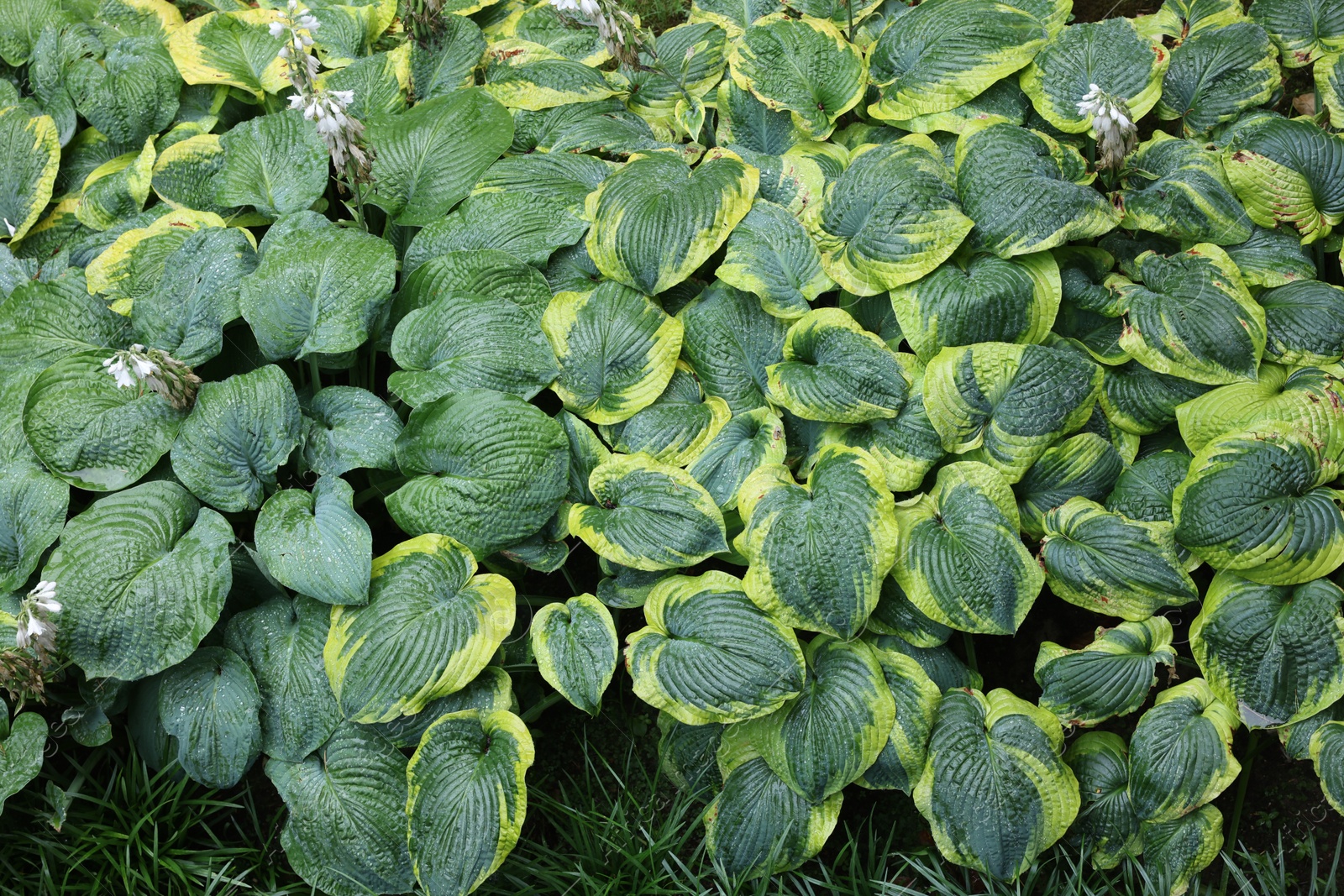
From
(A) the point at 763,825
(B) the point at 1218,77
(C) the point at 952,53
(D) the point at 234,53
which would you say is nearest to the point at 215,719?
(A) the point at 763,825

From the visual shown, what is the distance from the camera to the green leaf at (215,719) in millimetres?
2400

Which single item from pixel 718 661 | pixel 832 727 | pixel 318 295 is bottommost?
pixel 832 727

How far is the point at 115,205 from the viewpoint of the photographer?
3.31 meters

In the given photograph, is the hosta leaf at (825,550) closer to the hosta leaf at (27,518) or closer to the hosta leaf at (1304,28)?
the hosta leaf at (27,518)

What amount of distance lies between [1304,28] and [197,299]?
3317mm

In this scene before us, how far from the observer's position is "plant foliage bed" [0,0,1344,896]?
2.27 metres

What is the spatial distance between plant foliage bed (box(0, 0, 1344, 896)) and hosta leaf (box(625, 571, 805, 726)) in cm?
1

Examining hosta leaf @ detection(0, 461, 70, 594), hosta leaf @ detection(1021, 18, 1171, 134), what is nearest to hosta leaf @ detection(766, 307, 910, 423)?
hosta leaf @ detection(1021, 18, 1171, 134)

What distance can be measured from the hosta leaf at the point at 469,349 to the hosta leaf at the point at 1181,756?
1.67 m

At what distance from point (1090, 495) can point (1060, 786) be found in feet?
2.38

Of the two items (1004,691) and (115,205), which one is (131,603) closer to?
(115,205)

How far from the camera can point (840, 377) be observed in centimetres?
251

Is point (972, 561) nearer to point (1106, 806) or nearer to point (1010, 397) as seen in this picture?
point (1010, 397)

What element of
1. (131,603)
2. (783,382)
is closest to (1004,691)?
(783,382)
